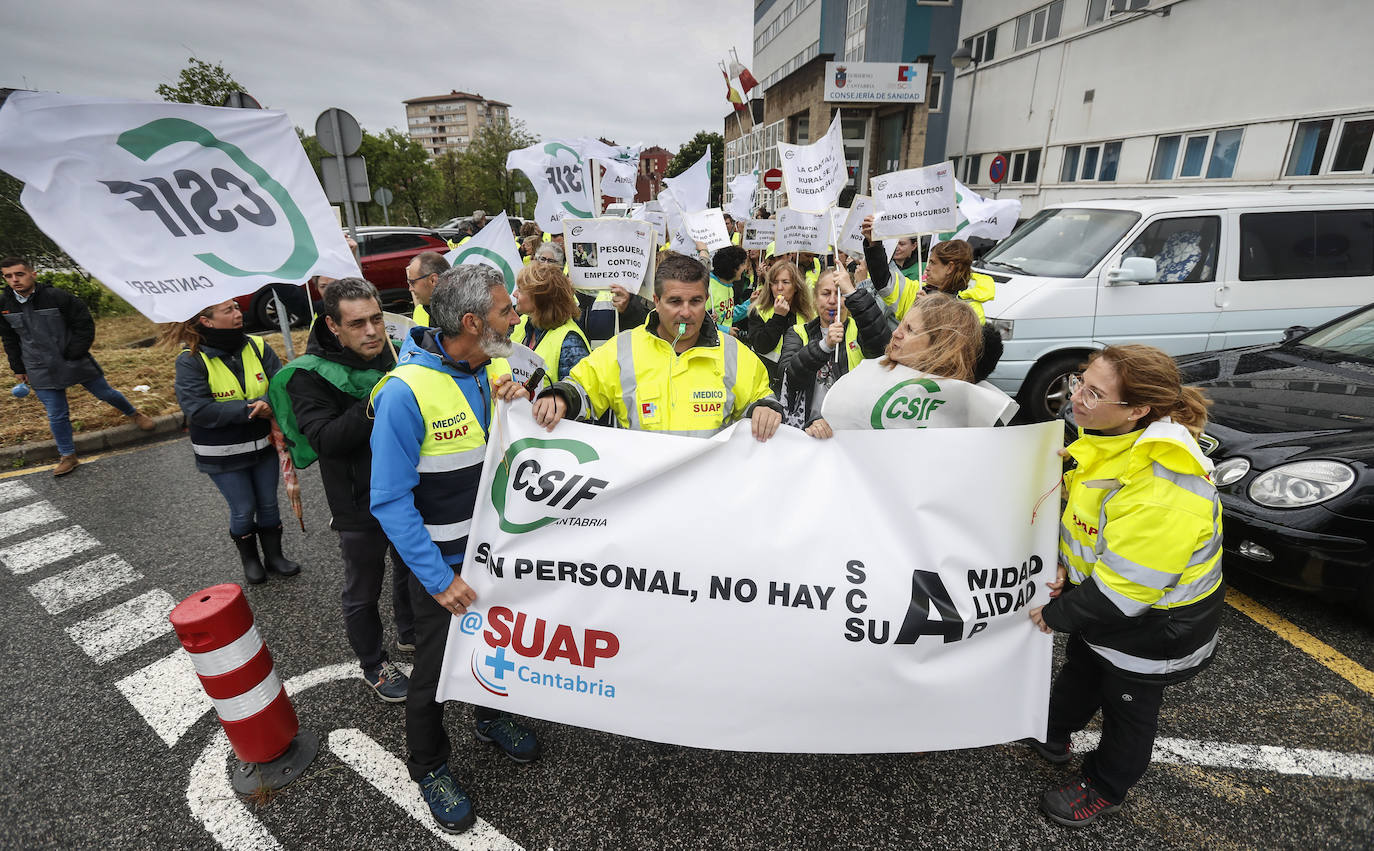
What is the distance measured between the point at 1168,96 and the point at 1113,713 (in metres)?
18.9

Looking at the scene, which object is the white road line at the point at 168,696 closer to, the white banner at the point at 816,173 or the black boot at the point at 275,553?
the black boot at the point at 275,553

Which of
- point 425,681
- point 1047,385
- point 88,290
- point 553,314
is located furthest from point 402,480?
point 88,290

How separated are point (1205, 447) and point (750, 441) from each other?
3.12 metres

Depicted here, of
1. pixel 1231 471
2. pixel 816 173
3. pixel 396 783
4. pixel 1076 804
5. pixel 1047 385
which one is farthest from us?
pixel 1047 385

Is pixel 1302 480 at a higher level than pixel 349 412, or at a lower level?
lower

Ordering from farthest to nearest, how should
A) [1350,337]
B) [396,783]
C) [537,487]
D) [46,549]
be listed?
[1350,337], [46,549], [396,783], [537,487]

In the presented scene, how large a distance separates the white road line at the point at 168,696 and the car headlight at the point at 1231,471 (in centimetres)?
523

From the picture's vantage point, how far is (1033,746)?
2.62 metres

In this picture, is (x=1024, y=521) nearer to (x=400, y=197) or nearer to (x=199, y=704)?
(x=199, y=704)

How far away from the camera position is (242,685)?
2.35 metres

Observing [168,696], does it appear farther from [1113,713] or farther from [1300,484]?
[1300,484]

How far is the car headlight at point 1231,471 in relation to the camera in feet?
10.9

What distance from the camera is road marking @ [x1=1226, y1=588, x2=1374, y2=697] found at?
2932 mm

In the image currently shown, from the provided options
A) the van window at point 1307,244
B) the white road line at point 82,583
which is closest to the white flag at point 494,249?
the white road line at point 82,583
